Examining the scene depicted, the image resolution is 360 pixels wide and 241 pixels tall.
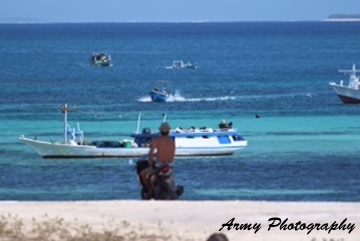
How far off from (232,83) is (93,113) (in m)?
32.6

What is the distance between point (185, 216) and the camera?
64.2ft

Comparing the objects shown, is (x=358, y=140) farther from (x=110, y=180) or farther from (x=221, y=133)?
(x=110, y=180)

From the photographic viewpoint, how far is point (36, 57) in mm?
148000

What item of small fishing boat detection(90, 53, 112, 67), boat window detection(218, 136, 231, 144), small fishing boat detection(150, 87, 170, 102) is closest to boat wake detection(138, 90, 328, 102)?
small fishing boat detection(150, 87, 170, 102)

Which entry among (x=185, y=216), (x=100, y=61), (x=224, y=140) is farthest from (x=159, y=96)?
(x=185, y=216)

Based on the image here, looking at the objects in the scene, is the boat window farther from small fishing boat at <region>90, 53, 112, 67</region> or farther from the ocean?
small fishing boat at <region>90, 53, 112, 67</region>

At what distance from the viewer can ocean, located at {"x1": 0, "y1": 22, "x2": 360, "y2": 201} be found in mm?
38062

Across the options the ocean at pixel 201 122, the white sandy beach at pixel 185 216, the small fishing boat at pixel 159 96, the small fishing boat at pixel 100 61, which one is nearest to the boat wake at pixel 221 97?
the ocean at pixel 201 122

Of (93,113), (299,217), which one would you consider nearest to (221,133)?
(93,113)

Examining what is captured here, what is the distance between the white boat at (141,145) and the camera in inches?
1797

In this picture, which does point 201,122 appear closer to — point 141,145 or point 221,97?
point 141,145

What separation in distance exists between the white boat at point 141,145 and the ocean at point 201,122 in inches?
16.0

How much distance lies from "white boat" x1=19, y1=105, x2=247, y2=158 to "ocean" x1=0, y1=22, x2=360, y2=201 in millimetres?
407

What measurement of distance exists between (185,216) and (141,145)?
87.5ft
